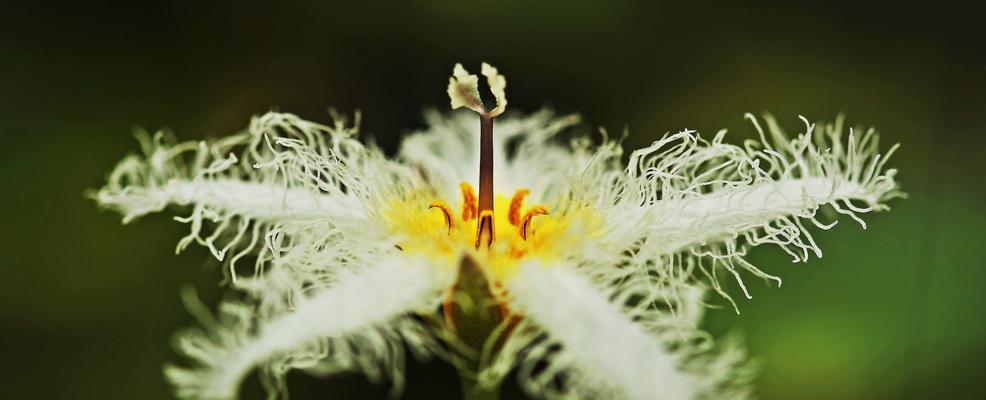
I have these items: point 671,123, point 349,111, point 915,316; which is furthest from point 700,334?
point 349,111

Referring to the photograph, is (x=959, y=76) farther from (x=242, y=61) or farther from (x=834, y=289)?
(x=242, y=61)

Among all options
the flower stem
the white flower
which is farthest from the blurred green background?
the flower stem

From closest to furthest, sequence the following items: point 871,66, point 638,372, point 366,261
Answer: point 638,372 < point 366,261 < point 871,66

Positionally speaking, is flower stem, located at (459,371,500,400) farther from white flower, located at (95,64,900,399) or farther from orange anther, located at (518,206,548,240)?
orange anther, located at (518,206,548,240)

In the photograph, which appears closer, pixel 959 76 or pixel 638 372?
pixel 638 372

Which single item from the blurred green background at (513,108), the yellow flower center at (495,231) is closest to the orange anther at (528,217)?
the yellow flower center at (495,231)

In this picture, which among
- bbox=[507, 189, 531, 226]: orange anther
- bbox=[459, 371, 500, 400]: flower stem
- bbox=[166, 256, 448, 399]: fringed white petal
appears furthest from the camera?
bbox=[507, 189, 531, 226]: orange anther
